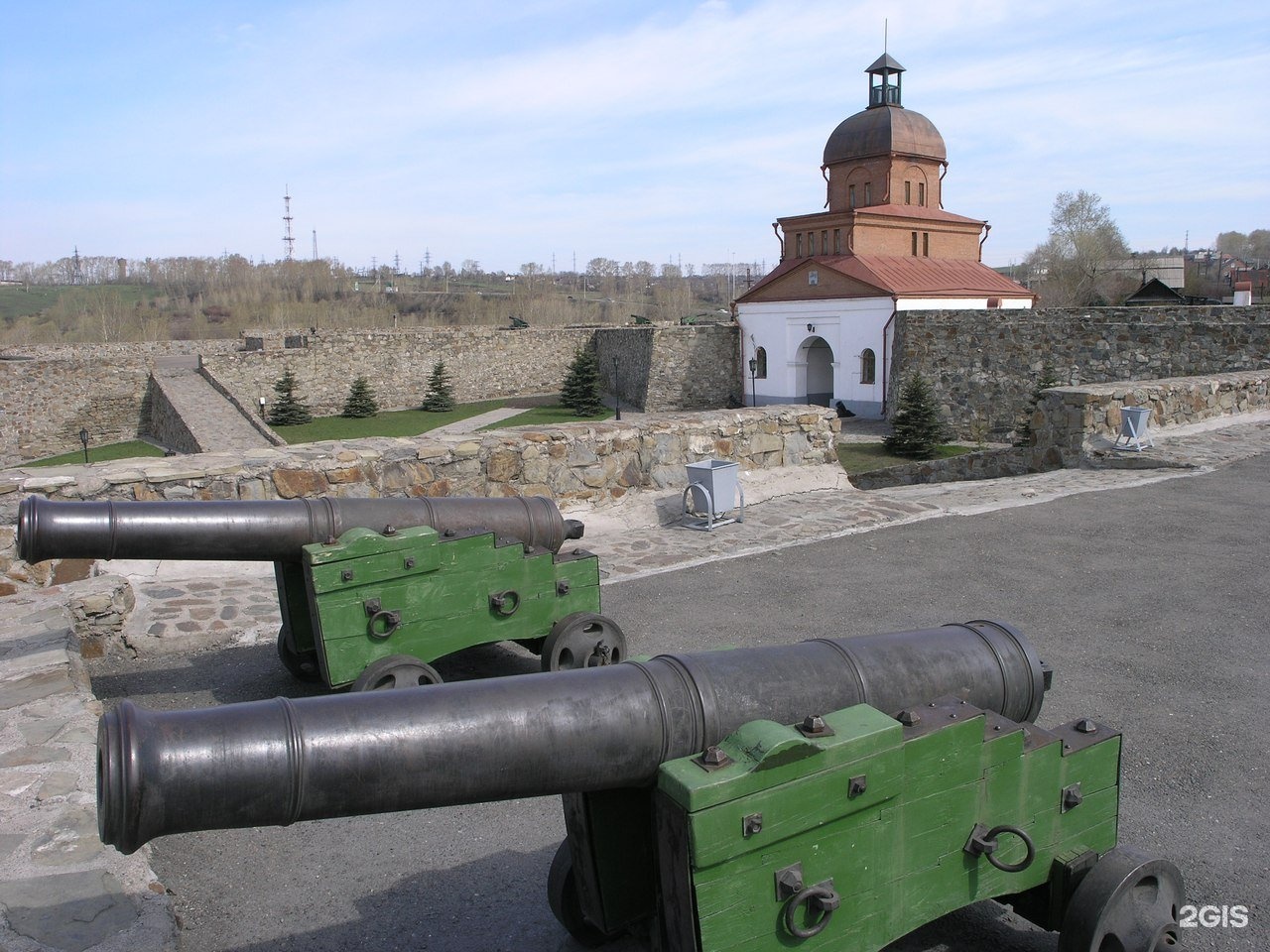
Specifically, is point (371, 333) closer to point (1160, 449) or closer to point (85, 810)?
point (1160, 449)

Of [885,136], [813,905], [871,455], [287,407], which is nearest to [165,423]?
[287,407]

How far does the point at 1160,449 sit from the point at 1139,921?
314 inches

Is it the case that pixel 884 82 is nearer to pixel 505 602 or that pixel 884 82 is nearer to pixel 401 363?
pixel 401 363

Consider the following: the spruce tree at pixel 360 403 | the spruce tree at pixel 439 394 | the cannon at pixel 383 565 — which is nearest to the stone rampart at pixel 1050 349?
the spruce tree at pixel 439 394

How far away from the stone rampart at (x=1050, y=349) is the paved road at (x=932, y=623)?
37.8 ft

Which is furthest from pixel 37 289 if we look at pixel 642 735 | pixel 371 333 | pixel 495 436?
pixel 642 735

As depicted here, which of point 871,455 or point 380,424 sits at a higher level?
point 380,424

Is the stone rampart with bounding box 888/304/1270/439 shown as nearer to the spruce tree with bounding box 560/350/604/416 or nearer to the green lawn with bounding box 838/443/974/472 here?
the green lawn with bounding box 838/443/974/472

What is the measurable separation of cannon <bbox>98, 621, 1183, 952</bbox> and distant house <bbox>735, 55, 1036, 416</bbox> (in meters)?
25.2

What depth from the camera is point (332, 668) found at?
3701 millimetres

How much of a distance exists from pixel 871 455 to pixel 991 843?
19.5 metres

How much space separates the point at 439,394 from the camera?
29.5m

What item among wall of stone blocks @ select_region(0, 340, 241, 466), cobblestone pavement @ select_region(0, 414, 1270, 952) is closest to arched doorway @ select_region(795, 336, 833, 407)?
wall of stone blocks @ select_region(0, 340, 241, 466)

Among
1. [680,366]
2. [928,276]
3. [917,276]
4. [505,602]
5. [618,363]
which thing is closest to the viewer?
[505,602]
